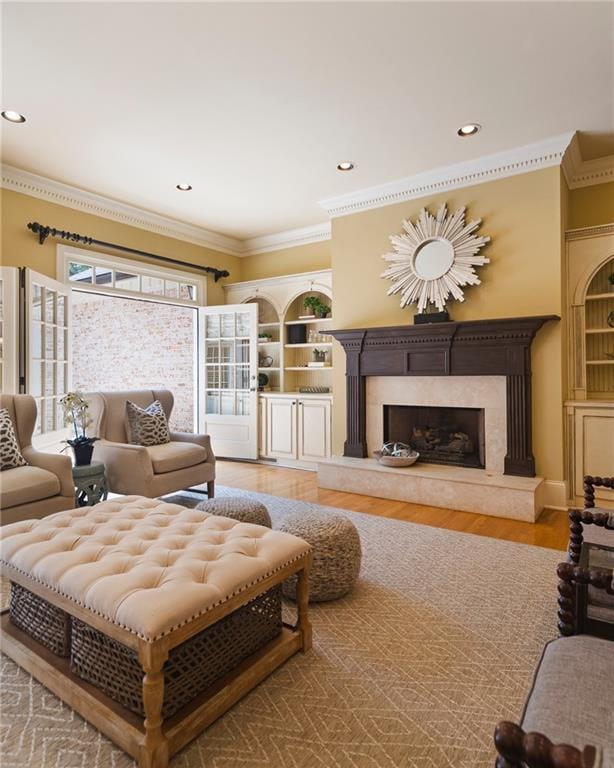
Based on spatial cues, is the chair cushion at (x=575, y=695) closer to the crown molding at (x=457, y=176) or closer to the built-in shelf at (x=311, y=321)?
the crown molding at (x=457, y=176)

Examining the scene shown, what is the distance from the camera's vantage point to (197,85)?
9.14ft

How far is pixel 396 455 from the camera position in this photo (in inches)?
161

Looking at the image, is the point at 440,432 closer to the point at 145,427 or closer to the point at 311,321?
the point at 311,321

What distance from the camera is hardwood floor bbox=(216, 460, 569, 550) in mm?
3088

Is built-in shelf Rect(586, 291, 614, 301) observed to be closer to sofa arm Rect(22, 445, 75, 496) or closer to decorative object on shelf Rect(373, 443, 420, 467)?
decorative object on shelf Rect(373, 443, 420, 467)

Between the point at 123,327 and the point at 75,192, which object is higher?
the point at 75,192

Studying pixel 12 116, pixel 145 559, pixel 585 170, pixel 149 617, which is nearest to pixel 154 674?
pixel 149 617

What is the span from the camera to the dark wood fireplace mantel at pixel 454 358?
11.9ft

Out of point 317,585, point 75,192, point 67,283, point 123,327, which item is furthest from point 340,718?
point 123,327

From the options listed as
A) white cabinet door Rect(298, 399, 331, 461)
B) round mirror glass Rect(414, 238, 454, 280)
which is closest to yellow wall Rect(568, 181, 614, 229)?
round mirror glass Rect(414, 238, 454, 280)

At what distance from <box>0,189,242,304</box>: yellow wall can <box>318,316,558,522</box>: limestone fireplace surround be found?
8.31ft

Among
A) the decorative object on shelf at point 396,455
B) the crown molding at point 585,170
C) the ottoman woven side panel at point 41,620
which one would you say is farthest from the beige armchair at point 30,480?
the crown molding at point 585,170

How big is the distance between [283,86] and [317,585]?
2.91 meters

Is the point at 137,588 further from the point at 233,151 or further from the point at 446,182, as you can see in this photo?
the point at 446,182
